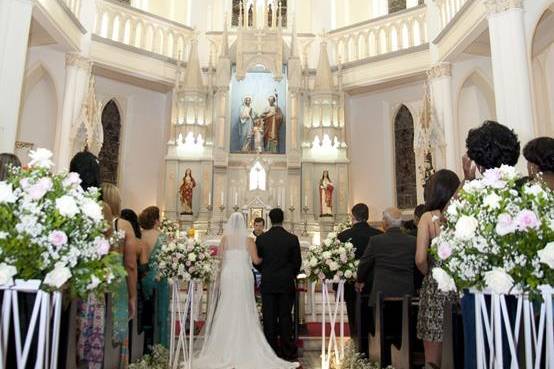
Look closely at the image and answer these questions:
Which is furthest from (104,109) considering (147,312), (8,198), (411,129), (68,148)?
(8,198)

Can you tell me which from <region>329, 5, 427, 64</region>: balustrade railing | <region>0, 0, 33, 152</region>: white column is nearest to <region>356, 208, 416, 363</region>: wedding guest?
<region>0, 0, 33, 152</region>: white column

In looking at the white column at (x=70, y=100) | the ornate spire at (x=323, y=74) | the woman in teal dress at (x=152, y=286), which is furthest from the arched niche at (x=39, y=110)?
the woman in teal dress at (x=152, y=286)

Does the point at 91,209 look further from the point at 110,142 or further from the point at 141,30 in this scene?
the point at 141,30

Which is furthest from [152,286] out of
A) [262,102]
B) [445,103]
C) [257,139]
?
[262,102]

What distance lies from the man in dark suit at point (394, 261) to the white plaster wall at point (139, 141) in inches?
464

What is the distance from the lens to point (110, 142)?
15.6 meters

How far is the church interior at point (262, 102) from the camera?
12914 mm

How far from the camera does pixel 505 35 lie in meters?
9.69

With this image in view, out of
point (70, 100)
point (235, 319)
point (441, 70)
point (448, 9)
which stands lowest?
point (235, 319)

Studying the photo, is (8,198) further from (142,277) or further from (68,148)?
(68,148)

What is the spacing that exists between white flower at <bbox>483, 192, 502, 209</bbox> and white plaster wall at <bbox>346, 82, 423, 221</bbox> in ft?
43.9

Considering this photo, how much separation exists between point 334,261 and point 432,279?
8.74 feet

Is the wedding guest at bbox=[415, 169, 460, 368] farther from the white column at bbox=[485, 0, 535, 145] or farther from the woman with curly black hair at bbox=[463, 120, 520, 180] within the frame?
the white column at bbox=[485, 0, 535, 145]

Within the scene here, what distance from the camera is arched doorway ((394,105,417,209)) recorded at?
606 inches
